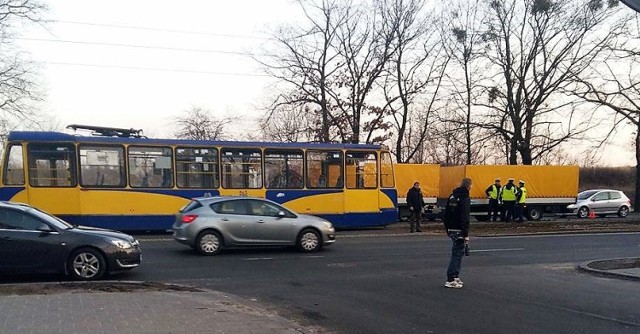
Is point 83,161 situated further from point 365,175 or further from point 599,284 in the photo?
point 599,284

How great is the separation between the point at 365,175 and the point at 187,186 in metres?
6.88

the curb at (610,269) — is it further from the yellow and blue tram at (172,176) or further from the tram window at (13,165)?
the tram window at (13,165)

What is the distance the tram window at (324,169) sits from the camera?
74.4 feet

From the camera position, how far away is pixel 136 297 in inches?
349

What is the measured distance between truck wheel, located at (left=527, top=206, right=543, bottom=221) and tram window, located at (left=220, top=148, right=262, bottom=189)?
17.0 metres

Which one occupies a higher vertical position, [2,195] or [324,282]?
[2,195]

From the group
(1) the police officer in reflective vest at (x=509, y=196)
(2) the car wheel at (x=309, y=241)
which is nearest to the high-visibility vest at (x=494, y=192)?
(1) the police officer in reflective vest at (x=509, y=196)

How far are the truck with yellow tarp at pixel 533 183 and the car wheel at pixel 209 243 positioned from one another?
19149 millimetres

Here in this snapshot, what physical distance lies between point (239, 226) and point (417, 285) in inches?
222

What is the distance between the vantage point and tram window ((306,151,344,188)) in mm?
22664

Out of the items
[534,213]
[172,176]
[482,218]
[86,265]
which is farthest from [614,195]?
[86,265]

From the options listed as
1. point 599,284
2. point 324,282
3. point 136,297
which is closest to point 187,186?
point 324,282

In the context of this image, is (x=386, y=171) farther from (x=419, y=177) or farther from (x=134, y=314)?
(x=134, y=314)

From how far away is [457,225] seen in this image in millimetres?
10680
